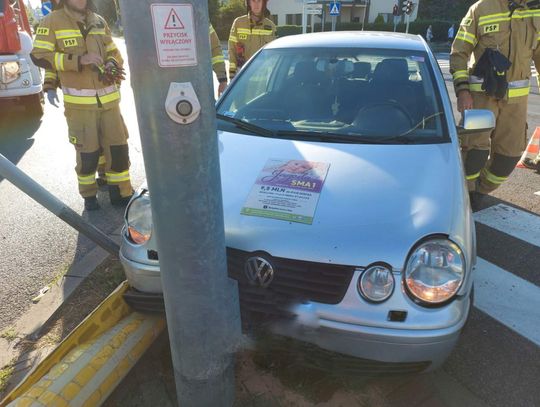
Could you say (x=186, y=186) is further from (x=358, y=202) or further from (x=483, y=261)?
(x=483, y=261)

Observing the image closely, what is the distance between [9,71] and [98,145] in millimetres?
3772

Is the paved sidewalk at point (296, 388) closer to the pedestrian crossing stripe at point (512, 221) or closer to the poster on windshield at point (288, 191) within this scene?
the poster on windshield at point (288, 191)

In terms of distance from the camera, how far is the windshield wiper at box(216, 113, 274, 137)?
8.89 ft

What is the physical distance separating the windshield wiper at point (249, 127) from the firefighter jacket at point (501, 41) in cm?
226

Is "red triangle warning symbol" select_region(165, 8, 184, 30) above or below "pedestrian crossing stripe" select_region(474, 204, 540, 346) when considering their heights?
above

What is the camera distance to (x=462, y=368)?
2377 mm

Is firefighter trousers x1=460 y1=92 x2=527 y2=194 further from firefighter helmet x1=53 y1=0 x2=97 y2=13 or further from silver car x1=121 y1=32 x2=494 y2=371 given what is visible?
firefighter helmet x1=53 y1=0 x2=97 y2=13

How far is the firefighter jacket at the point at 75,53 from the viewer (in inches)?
150

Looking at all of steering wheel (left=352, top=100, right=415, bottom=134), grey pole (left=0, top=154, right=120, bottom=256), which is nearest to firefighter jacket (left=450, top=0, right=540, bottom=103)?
steering wheel (left=352, top=100, right=415, bottom=134)

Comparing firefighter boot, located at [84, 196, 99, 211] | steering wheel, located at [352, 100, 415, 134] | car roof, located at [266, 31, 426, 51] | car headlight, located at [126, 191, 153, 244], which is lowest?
firefighter boot, located at [84, 196, 99, 211]

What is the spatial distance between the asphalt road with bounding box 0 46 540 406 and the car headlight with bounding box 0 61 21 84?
141 centimetres

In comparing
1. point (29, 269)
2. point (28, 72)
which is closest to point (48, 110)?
point (28, 72)

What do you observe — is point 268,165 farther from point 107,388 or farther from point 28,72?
point 28,72

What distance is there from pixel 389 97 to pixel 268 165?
3.68ft
